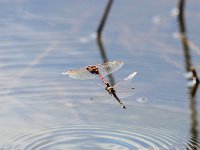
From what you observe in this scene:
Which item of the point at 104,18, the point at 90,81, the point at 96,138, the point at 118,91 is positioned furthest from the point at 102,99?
the point at 104,18

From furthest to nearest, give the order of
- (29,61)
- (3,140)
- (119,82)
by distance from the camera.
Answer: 1. (29,61)
2. (119,82)
3. (3,140)

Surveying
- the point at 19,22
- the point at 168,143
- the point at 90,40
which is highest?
the point at 19,22

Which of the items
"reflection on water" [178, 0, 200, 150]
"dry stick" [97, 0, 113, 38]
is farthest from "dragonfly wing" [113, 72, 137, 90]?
"dry stick" [97, 0, 113, 38]

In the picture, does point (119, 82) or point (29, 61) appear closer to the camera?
point (119, 82)

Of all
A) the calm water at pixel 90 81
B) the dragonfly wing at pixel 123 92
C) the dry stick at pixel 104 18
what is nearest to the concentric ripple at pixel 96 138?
Answer: the calm water at pixel 90 81

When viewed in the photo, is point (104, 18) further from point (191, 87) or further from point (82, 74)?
point (82, 74)

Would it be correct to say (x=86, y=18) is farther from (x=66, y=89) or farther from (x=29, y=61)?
(x=66, y=89)

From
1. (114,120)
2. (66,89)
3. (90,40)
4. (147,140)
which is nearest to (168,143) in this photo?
(147,140)

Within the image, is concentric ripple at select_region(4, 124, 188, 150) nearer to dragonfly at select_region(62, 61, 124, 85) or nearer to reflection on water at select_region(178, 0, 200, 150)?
reflection on water at select_region(178, 0, 200, 150)

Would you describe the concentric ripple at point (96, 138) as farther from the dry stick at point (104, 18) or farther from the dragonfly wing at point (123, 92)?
the dry stick at point (104, 18)
